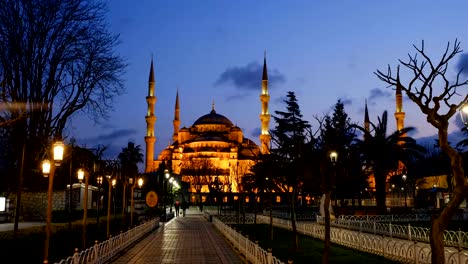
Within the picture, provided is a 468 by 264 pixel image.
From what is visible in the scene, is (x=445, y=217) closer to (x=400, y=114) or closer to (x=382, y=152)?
(x=382, y=152)

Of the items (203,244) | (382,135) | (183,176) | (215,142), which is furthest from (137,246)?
(215,142)

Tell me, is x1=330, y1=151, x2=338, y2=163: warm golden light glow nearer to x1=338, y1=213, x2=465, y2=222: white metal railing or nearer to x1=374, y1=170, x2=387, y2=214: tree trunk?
x1=338, y1=213, x2=465, y2=222: white metal railing

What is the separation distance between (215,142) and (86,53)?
8256cm

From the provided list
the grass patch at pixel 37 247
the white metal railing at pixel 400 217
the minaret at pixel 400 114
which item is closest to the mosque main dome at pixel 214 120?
the minaret at pixel 400 114

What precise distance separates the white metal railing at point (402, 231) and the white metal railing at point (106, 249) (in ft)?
33.7

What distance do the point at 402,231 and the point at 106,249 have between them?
15.1 metres

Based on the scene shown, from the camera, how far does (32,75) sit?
22.8m

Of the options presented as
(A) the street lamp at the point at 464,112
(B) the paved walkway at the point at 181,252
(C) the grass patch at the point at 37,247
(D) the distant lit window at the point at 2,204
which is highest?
(A) the street lamp at the point at 464,112

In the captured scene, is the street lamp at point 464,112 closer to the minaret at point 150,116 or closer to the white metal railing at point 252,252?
the white metal railing at point 252,252

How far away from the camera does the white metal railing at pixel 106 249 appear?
1063cm

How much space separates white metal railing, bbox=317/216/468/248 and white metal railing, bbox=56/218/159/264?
33.7ft

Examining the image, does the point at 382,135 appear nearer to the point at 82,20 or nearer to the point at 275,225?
the point at 275,225

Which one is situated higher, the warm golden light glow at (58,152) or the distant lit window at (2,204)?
the warm golden light glow at (58,152)

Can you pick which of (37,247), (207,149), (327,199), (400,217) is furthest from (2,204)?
(207,149)
